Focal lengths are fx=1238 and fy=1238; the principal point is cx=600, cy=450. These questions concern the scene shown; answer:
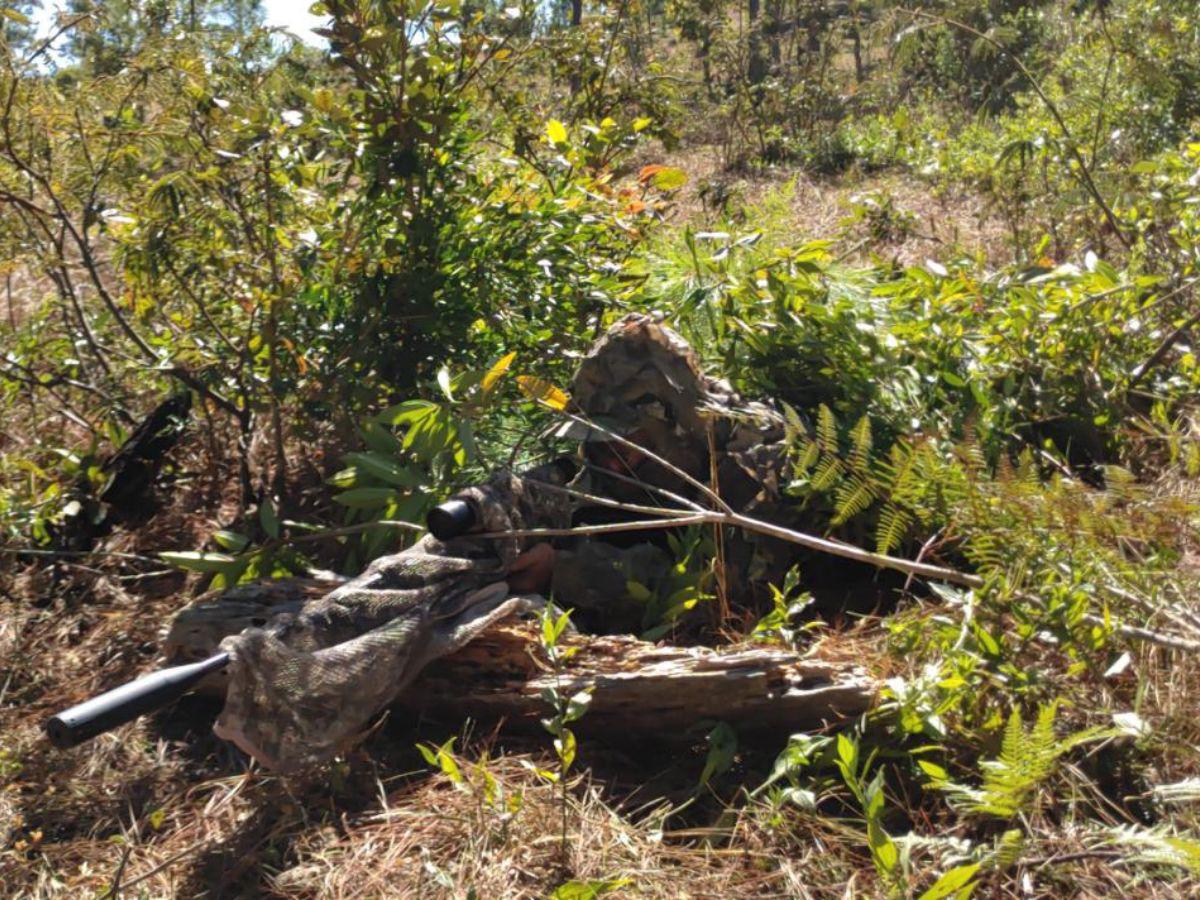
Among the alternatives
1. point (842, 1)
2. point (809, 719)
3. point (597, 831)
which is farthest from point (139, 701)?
point (842, 1)

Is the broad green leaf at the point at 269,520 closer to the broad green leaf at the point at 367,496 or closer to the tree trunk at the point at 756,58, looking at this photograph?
the broad green leaf at the point at 367,496

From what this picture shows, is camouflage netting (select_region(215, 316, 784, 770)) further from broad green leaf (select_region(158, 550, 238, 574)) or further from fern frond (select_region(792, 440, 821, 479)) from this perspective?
broad green leaf (select_region(158, 550, 238, 574))

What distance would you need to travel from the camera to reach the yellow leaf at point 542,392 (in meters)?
2.50

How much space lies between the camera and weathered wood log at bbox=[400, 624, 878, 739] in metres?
2.20

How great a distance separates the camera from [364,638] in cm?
222

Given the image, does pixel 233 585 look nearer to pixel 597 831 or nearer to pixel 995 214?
pixel 597 831

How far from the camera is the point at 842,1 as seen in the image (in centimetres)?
1290

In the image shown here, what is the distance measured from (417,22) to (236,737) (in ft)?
5.64

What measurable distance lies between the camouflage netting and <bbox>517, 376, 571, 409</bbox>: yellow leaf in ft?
0.59

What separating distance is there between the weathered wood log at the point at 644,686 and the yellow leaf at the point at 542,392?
0.46m

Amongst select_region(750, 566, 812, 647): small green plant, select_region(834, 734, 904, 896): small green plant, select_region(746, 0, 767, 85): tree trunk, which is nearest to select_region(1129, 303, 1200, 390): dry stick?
select_region(750, 566, 812, 647): small green plant

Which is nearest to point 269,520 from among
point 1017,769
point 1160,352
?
point 1017,769

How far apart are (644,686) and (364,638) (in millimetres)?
511

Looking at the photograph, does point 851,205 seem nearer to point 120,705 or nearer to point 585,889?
point 585,889
